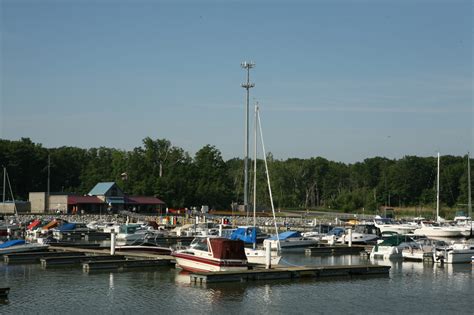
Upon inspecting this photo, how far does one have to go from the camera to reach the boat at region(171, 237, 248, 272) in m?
38.1

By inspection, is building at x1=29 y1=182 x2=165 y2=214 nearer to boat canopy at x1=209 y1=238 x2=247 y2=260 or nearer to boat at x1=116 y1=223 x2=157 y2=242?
boat at x1=116 y1=223 x2=157 y2=242

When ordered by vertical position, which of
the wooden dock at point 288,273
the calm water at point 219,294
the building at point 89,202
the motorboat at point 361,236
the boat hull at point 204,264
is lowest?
the calm water at point 219,294

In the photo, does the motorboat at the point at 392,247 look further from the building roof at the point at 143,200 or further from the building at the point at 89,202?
the building roof at the point at 143,200

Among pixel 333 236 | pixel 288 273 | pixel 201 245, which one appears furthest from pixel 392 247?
pixel 201 245

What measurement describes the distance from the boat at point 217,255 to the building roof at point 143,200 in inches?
2716

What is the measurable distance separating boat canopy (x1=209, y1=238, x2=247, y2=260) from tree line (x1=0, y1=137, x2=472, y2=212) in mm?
76891

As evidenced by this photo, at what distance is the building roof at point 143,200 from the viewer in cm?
10819


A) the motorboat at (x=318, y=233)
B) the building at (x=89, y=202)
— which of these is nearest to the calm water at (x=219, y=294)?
the motorboat at (x=318, y=233)

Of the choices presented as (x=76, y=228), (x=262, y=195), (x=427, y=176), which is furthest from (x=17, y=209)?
(x=427, y=176)

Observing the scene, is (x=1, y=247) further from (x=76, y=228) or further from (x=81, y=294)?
(x=76, y=228)

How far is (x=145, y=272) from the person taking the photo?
4175 cm

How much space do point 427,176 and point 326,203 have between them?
23127 mm

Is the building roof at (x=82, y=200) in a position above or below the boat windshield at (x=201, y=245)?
above

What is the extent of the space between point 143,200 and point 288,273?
73683 millimetres
